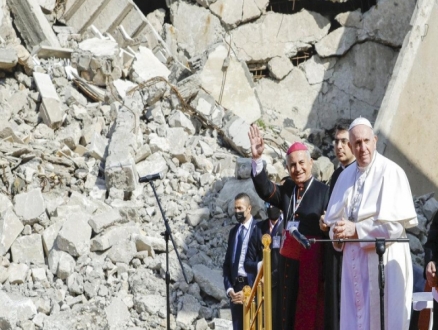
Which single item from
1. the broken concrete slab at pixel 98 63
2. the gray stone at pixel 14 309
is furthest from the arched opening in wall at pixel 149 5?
the gray stone at pixel 14 309

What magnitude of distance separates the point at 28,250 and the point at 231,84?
419 cm

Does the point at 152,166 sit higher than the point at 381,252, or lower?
higher

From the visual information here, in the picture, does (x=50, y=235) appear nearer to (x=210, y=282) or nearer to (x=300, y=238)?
(x=210, y=282)

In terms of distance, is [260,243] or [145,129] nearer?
[260,243]

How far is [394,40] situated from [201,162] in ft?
14.7

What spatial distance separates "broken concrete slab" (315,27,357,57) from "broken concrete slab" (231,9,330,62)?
0.41 feet

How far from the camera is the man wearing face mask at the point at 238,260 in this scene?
293 inches

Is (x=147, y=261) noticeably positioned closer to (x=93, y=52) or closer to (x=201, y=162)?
(x=201, y=162)

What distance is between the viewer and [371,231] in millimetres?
5441

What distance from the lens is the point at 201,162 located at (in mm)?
11062

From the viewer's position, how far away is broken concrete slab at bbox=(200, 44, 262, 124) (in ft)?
40.1

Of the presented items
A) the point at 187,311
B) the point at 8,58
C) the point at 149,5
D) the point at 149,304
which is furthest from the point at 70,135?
the point at 149,5

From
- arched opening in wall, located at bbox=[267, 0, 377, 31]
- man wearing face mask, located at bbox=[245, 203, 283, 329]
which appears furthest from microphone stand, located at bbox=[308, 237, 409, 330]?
arched opening in wall, located at bbox=[267, 0, 377, 31]

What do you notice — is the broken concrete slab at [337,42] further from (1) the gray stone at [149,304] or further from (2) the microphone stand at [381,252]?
(2) the microphone stand at [381,252]
